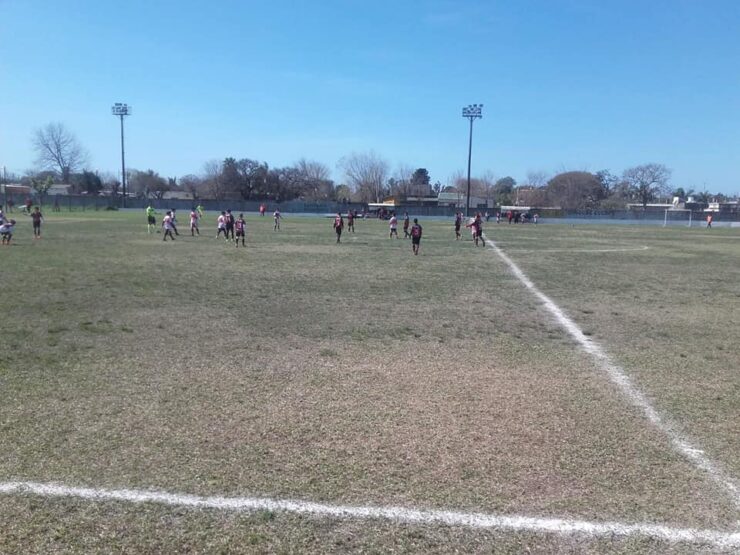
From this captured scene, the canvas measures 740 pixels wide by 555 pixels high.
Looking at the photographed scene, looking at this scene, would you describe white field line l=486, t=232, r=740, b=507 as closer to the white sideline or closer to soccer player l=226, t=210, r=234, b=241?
the white sideline

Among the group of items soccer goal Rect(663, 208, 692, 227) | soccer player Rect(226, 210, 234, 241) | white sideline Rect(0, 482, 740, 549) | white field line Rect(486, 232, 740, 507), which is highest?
soccer goal Rect(663, 208, 692, 227)

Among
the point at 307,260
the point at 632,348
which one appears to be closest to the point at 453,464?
the point at 632,348

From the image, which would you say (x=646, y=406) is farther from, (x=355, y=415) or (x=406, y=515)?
(x=406, y=515)

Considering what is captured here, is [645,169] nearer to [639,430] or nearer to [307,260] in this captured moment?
[307,260]

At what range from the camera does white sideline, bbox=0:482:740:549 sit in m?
3.54

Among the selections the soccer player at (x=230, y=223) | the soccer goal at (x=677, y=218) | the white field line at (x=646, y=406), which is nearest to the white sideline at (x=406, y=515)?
the white field line at (x=646, y=406)

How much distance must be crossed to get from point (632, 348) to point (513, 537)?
5.72m

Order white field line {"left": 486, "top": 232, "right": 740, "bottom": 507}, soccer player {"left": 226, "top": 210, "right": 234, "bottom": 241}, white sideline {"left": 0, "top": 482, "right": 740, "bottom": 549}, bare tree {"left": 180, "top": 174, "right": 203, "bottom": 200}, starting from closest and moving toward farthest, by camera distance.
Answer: white sideline {"left": 0, "top": 482, "right": 740, "bottom": 549}
white field line {"left": 486, "top": 232, "right": 740, "bottom": 507}
soccer player {"left": 226, "top": 210, "right": 234, "bottom": 241}
bare tree {"left": 180, "top": 174, "right": 203, "bottom": 200}

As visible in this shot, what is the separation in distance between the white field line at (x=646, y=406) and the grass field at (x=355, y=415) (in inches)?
2.9

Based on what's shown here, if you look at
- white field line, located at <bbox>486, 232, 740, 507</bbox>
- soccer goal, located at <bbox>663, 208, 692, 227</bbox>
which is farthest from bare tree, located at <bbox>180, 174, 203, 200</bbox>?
white field line, located at <bbox>486, 232, 740, 507</bbox>

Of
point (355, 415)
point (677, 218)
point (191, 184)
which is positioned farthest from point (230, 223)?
point (191, 184)

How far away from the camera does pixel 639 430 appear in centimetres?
516

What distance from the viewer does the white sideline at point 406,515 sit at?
11.6 feet

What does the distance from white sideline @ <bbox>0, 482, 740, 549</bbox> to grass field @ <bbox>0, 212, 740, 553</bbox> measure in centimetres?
7
